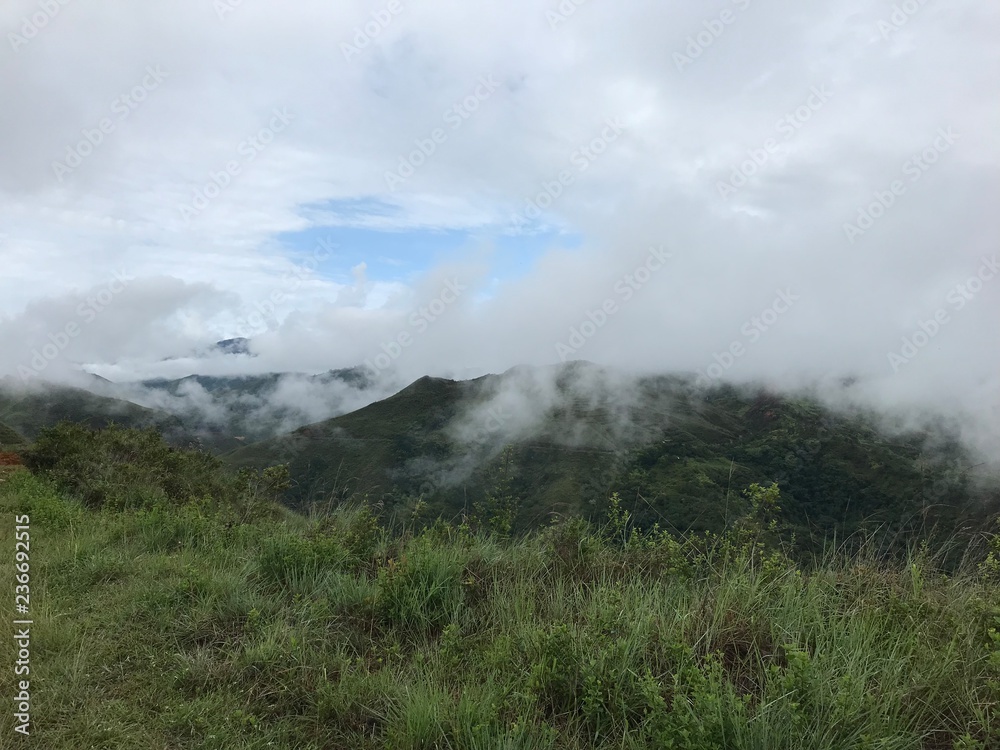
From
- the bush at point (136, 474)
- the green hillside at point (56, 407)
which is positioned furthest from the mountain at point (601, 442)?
the bush at point (136, 474)

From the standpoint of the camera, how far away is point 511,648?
361cm

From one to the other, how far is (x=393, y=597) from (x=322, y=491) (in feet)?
11.7

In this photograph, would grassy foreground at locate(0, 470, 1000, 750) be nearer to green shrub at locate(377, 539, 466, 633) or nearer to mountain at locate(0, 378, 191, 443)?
green shrub at locate(377, 539, 466, 633)

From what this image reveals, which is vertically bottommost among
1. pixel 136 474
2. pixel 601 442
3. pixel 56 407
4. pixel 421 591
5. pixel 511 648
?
pixel 601 442

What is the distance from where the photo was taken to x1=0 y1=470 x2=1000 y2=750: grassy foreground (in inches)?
114

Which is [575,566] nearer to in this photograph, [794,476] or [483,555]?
[483,555]

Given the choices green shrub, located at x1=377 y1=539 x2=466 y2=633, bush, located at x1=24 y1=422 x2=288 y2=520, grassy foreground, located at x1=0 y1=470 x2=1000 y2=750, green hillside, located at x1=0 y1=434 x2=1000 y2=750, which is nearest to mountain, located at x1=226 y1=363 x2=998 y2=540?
bush, located at x1=24 y1=422 x2=288 y2=520

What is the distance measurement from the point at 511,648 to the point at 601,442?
343ft

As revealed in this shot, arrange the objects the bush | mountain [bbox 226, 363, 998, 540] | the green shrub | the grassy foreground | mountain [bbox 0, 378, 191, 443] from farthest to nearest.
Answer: mountain [bbox 0, 378, 191, 443], mountain [bbox 226, 363, 998, 540], the bush, the green shrub, the grassy foreground

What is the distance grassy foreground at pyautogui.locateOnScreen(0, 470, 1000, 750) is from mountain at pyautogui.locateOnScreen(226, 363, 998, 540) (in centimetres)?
2952

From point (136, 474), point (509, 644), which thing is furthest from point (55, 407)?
point (509, 644)

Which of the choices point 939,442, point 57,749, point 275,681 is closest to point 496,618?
point 275,681

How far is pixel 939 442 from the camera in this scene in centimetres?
8975

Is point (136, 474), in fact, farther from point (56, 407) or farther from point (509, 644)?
point (56, 407)
